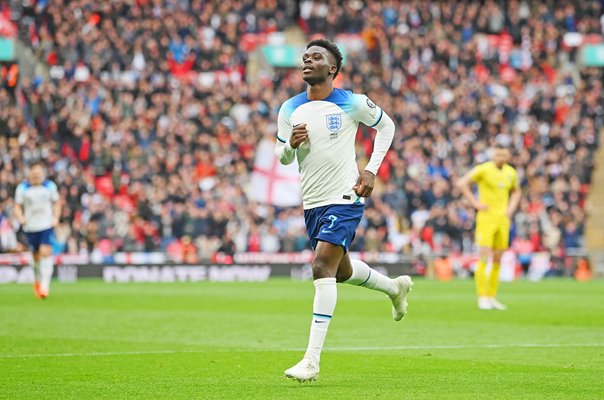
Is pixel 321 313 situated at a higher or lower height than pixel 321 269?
lower

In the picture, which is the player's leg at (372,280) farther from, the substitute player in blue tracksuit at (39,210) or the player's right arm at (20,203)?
the player's right arm at (20,203)

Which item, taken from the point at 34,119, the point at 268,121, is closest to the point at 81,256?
the point at 34,119

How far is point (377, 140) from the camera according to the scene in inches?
392

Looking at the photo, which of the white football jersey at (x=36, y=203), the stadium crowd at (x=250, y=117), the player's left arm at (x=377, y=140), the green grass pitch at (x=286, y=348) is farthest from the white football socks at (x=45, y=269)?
the player's left arm at (x=377, y=140)

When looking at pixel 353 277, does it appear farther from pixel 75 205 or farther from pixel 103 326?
pixel 75 205

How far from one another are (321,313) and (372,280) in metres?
1.28

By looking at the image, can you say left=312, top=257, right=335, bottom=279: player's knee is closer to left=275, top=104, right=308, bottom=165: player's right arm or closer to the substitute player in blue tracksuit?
left=275, top=104, right=308, bottom=165: player's right arm

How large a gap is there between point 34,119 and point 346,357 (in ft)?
80.7

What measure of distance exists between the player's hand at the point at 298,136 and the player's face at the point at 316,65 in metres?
0.47

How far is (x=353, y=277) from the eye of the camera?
10242 mm

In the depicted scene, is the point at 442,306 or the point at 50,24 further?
the point at 50,24

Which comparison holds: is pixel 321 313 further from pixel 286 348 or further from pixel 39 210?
pixel 39 210

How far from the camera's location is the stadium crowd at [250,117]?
32.4 m

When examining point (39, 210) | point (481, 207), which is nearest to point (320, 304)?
point (481, 207)
